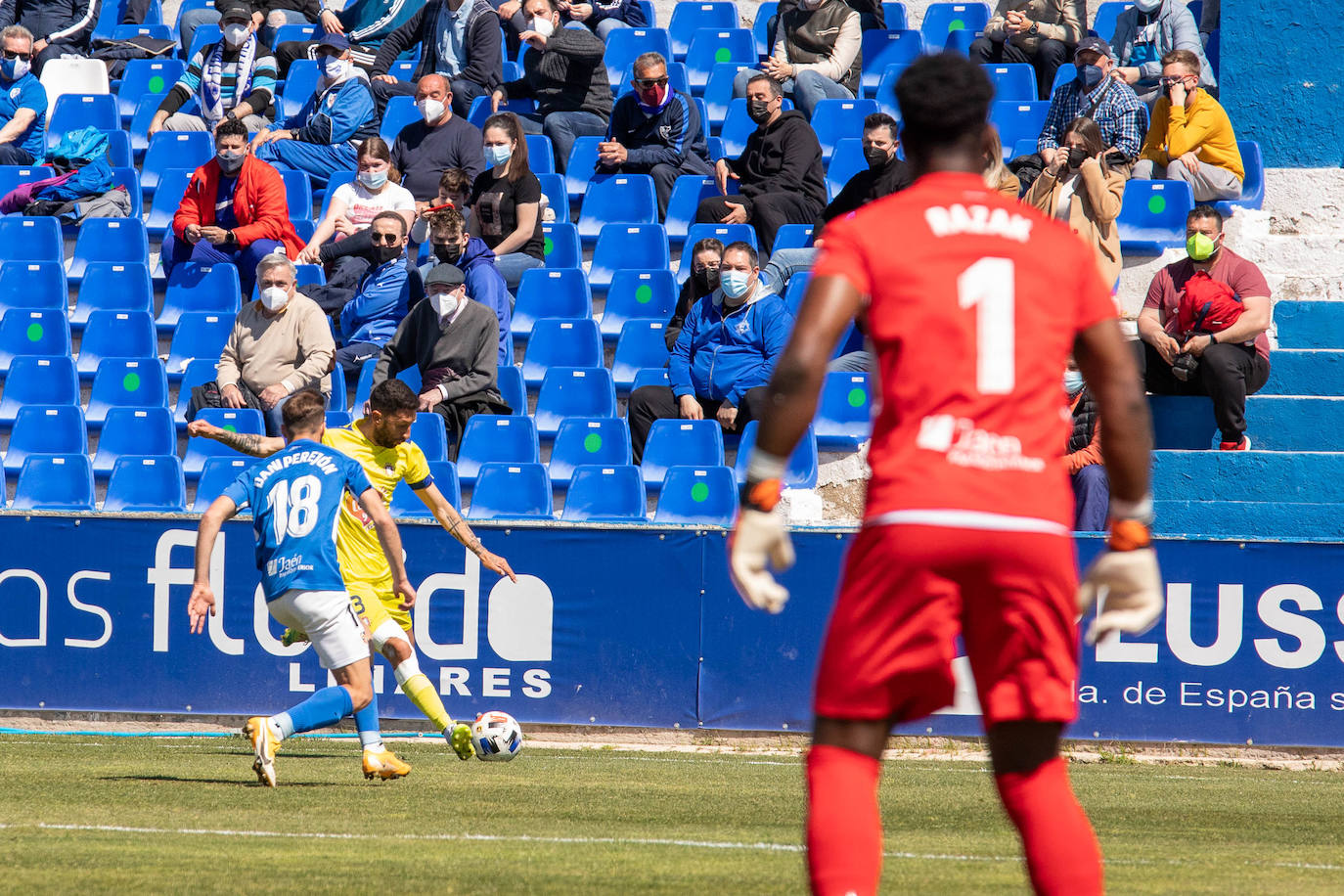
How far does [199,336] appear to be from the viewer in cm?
1376

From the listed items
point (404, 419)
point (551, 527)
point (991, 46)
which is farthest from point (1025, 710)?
point (991, 46)

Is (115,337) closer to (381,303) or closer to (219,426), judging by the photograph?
(219,426)

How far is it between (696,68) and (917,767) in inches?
342

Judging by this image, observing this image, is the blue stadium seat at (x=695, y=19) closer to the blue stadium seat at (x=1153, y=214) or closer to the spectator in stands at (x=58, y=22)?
the blue stadium seat at (x=1153, y=214)

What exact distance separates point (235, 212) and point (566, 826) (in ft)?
28.9

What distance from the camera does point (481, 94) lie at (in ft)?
50.6

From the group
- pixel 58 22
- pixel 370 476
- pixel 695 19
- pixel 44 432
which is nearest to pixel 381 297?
pixel 44 432

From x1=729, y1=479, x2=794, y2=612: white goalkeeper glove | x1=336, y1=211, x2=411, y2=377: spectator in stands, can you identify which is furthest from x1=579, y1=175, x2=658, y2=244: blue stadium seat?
x1=729, y1=479, x2=794, y2=612: white goalkeeper glove

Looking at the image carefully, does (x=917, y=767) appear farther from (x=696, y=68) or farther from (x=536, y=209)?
(x=696, y=68)

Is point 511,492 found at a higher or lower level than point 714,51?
lower

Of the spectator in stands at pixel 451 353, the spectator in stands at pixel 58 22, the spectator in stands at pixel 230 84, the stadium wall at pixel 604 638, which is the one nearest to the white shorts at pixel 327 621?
the stadium wall at pixel 604 638

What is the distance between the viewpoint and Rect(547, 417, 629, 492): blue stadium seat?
12.1 meters

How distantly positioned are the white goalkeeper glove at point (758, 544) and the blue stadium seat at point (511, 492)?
823 centimetres

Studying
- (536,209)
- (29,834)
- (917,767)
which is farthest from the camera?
(536,209)
